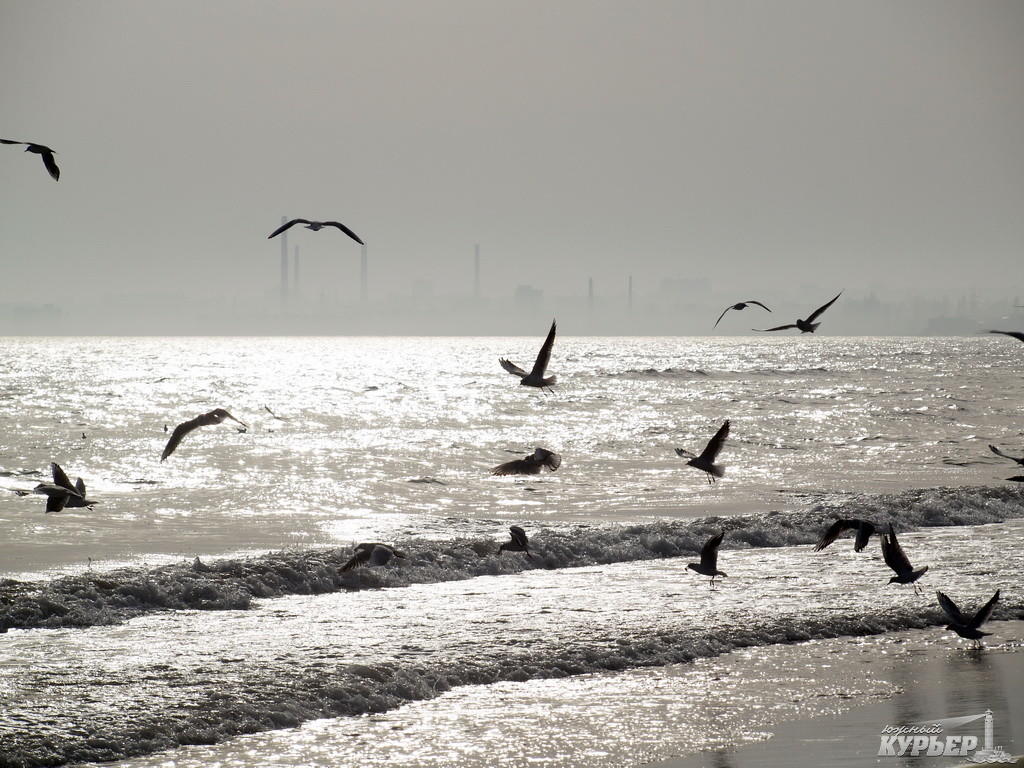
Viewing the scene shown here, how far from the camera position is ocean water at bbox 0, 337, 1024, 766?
9289mm

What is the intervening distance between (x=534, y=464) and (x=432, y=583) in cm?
609

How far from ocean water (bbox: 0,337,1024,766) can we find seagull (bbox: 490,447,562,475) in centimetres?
191

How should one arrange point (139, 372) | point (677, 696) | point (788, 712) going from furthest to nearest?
point (139, 372) < point (677, 696) < point (788, 712)

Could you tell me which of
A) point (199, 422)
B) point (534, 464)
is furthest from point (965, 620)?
point (199, 422)

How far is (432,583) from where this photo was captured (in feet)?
53.0

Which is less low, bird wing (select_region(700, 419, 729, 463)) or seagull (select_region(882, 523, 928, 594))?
bird wing (select_region(700, 419, 729, 463))

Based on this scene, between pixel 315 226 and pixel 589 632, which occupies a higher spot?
pixel 315 226

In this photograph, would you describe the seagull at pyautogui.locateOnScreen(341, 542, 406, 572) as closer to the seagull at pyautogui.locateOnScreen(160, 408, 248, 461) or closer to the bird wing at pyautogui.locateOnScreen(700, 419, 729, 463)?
the seagull at pyautogui.locateOnScreen(160, 408, 248, 461)

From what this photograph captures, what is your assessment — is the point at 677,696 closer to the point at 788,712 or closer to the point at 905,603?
the point at 788,712

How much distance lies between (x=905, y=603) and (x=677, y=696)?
508cm

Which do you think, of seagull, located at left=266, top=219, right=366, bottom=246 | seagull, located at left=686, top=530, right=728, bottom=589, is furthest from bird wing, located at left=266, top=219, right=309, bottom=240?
seagull, located at left=686, top=530, right=728, bottom=589

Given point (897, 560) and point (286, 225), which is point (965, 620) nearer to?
point (897, 560)

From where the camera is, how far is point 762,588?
49.7 feet

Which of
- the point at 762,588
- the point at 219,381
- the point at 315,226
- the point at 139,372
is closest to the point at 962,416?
the point at 762,588
